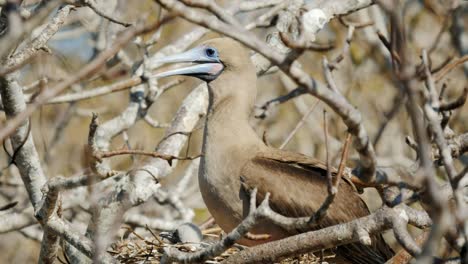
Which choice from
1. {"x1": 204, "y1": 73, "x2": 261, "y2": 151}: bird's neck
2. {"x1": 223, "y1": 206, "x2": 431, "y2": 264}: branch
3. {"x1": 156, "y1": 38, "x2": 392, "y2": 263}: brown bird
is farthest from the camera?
{"x1": 204, "y1": 73, "x2": 261, "y2": 151}: bird's neck

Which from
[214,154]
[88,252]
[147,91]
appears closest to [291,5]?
[147,91]

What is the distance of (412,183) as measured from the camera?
444 centimetres

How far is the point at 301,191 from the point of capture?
6.75m

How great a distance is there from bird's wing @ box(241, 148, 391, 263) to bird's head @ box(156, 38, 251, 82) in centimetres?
86

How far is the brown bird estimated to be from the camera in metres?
6.72

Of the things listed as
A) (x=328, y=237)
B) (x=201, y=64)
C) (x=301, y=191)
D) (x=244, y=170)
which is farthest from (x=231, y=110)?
(x=328, y=237)

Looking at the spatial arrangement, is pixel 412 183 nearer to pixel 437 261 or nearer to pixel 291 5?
pixel 437 261

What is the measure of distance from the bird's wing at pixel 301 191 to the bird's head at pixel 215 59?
86 centimetres

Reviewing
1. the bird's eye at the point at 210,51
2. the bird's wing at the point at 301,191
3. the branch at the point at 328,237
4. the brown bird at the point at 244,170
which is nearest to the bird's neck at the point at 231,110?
the brown bird at the point at 244,170

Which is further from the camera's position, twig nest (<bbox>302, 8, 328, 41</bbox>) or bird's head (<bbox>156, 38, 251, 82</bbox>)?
twig nest (<bbox>302, 8, 328, 41</bbox>)

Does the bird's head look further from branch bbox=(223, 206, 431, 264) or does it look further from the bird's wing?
branch bbox=(223, 206, 431, 264)

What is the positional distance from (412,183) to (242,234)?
92 cm

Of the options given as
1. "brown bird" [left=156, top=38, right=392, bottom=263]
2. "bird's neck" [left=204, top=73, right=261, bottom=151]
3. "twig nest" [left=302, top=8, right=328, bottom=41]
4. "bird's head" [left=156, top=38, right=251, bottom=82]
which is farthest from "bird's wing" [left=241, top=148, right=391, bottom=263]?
"twig nest" [left=302, top=8, right=328, bottom=41]

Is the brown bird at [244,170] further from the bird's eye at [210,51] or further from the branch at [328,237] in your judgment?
the branch at [328,237]
